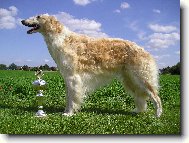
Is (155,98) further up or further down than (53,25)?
further down

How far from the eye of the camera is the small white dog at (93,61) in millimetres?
4328

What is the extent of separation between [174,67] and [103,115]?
0.75 m

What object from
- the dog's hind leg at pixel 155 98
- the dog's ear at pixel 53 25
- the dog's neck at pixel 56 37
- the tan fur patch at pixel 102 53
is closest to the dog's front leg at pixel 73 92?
the tan fur patch at pixel 102 53

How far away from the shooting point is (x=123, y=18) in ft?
13.8

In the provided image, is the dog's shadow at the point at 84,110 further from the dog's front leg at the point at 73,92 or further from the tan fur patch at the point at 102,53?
the tan fur patch at the point at 102,53

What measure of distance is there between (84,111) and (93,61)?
1.48ft

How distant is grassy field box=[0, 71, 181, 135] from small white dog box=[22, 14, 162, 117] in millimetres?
114

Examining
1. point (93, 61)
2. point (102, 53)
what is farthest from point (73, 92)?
point (102, 53)

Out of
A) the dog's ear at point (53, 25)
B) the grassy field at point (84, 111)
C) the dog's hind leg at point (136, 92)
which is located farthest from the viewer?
the dog's hind leg at point (136, 92)

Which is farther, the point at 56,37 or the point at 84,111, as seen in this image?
the point at 84,111

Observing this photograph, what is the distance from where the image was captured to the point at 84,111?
4.44 m

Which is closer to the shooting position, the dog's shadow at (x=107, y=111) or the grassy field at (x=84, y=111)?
the grassy field at (x=84, y=111)

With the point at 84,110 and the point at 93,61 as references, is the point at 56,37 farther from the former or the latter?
the point at 84,110

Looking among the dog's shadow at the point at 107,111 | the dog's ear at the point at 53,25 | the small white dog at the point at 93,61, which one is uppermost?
the dog's ear at the point at 53,25
